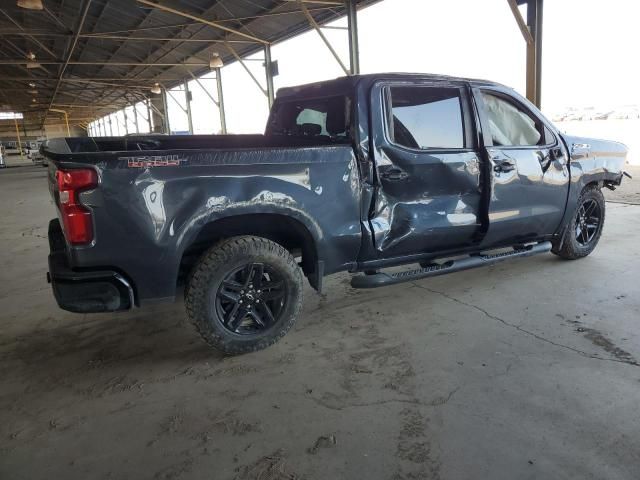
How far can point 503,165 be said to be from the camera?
3.85 metres

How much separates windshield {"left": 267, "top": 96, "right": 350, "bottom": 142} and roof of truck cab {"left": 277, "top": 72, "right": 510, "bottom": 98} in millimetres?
66

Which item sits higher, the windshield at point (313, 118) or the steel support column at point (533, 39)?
the steel support column at point (533, 39)

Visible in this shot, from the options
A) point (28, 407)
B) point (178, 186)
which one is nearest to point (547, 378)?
point (178, 186)

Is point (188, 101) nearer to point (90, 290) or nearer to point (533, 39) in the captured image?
point (533, 39)

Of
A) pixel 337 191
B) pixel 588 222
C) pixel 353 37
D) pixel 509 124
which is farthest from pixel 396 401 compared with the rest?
pixel 353 37

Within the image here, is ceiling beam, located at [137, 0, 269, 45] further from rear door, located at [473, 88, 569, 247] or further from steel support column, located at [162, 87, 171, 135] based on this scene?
steel support column, located at [162, 87, 171, 135]

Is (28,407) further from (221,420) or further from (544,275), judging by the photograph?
(544,275)

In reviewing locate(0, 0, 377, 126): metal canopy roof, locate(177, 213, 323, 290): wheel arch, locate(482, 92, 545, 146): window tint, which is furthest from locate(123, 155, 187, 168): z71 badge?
locate(0, 0, 377, 126): metal canopy roof

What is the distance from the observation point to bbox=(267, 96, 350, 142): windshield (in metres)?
3.44

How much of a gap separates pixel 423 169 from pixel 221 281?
5.47 ft

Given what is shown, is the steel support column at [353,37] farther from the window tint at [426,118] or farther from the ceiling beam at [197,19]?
the window tint at [426,118]

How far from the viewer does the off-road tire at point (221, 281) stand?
290 cm

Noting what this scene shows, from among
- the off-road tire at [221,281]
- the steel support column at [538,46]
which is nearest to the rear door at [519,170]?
the off-road tire at [221,281]

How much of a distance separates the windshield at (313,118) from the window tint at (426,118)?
0.36 meters
